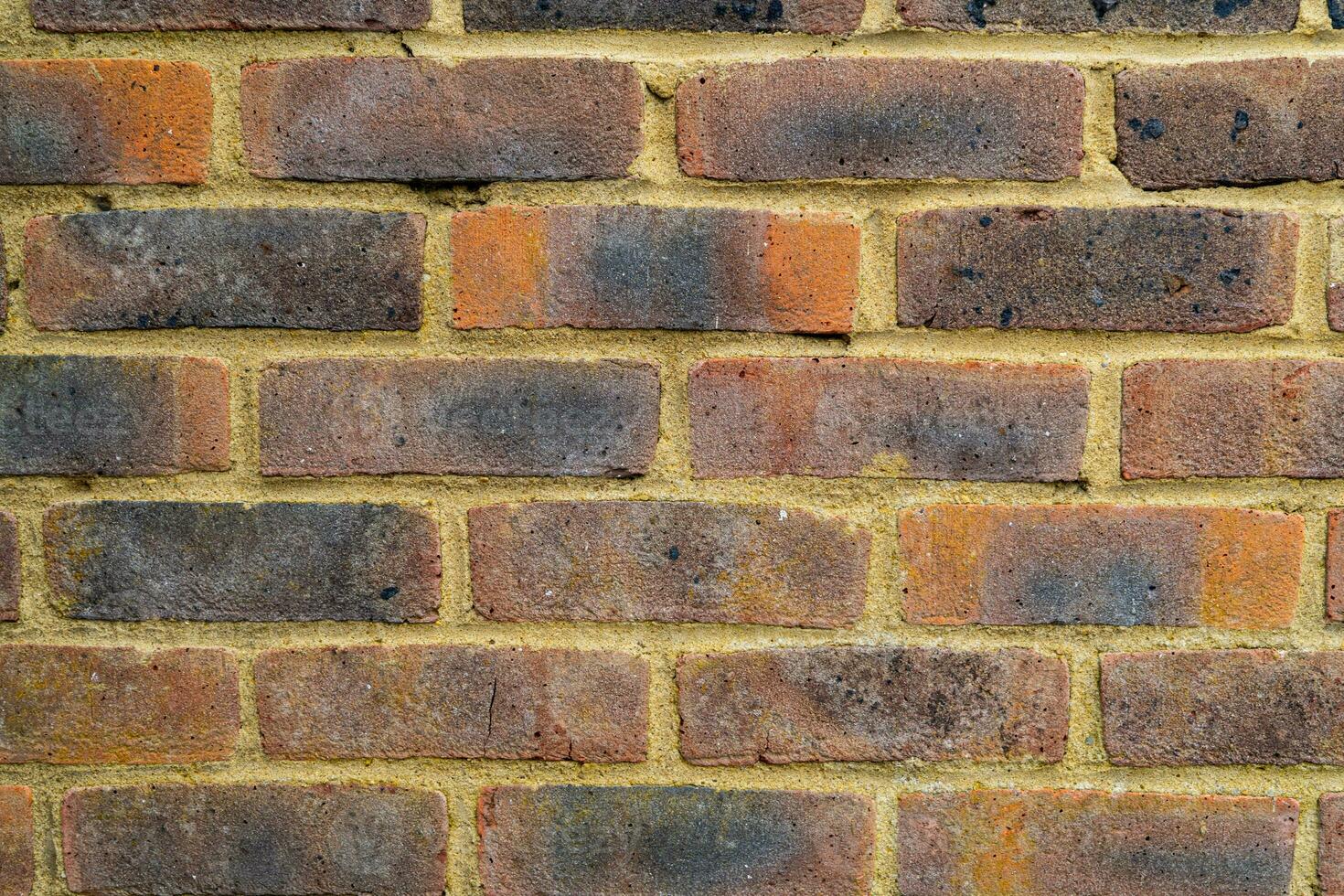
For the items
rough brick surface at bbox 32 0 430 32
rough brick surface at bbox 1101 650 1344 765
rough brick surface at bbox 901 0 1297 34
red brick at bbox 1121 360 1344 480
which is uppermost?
rough brick surface at bbox 32 0 430 32

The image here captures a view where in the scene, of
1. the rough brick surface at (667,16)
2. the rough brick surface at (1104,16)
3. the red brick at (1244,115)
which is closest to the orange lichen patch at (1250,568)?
the red brick at (1244,115)

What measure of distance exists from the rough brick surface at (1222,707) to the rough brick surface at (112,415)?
75 centimetres

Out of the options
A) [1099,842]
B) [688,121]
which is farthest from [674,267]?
[1099,842]

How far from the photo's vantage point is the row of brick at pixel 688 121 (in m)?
0.74

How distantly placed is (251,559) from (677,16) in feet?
1.81

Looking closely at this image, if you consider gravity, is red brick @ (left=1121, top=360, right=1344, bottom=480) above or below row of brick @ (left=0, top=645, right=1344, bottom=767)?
above

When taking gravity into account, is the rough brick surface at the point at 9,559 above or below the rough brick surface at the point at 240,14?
below

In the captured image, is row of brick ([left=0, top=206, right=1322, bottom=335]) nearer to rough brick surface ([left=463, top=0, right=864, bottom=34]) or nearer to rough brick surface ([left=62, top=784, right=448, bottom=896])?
rough brick surface ([left=463, top=0, right=864, bottom=34])

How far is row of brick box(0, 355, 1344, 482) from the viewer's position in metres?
0.74

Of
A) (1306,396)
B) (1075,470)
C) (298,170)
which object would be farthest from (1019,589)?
(298,170)

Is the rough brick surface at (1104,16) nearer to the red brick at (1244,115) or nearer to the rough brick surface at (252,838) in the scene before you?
the red brick at (1244,115)

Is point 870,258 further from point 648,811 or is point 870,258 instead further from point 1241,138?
point 648,811

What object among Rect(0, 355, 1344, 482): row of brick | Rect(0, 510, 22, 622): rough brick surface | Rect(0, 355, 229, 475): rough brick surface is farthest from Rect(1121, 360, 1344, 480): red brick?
Rect(0, 510, 22, 622): rough brick surface

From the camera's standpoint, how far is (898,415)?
2.44 feet
